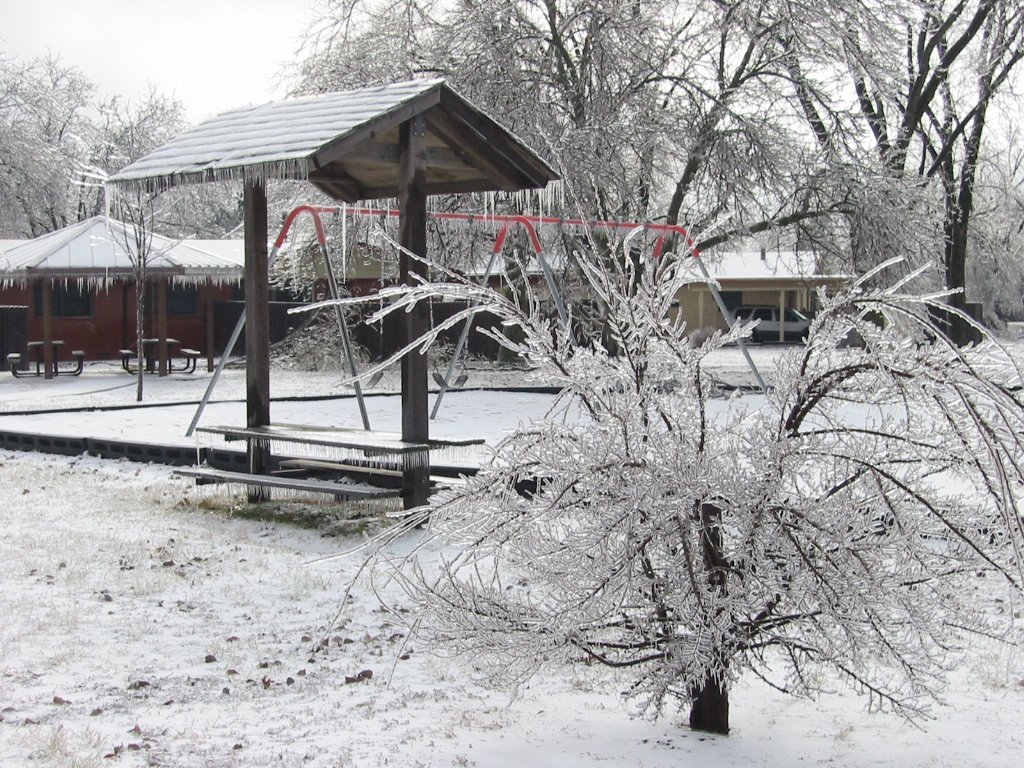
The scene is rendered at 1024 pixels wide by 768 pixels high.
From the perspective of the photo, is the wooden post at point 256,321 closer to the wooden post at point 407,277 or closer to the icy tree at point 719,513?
the wooden post at point 407,277

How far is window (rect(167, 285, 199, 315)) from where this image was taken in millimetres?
30930

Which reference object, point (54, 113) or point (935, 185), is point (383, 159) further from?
point (54, 113)

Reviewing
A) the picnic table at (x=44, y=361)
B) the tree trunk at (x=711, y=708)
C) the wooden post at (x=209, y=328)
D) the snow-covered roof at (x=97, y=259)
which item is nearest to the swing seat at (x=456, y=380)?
the snow-covered roof at (x=97, y=259)

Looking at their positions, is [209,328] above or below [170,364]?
above

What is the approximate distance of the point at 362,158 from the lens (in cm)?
878

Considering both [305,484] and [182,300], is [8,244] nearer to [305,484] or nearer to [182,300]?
[182,300]

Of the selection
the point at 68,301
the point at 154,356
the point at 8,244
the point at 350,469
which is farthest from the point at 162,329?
the point at 350,469

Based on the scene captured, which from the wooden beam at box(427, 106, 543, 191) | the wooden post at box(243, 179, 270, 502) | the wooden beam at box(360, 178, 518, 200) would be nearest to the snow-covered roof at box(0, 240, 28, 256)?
the wooden beam at box(360, 178, 518, 200)

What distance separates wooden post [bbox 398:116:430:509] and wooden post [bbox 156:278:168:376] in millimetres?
18044

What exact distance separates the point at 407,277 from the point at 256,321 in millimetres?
1656

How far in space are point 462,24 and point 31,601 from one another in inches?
541

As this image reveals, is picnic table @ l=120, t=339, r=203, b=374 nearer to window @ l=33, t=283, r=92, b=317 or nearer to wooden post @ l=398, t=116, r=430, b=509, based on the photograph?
window @ l=33, t=283, r=92, b=317

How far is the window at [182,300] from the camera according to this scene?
1218 inches

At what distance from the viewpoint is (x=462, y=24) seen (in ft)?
60.6
